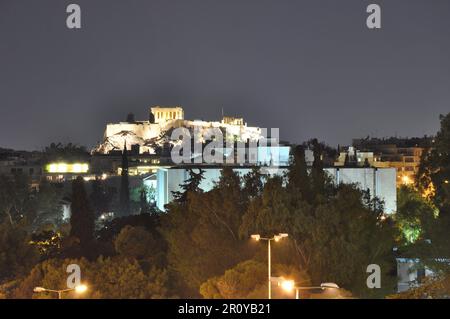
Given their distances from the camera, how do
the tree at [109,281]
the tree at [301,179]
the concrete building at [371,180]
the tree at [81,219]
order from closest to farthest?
the tree at [109,281]
the tree at [301,179]
the tree at [81,219]
the concrete building at [371,180]

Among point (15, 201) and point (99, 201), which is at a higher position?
point (15, 201)

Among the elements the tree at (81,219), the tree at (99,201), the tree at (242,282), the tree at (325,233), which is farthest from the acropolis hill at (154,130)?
the tree at (242,282)

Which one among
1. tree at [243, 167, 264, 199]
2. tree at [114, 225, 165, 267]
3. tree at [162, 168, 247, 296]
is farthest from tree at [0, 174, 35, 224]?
tree at [243, 167, 264, 199]

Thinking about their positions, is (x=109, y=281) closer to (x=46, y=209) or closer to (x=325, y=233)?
(x=325, y=233)

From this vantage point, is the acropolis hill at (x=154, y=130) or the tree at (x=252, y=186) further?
the acropolis hill at (x=154, y=130)

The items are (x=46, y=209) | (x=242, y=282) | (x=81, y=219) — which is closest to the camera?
(x=242, y=282)

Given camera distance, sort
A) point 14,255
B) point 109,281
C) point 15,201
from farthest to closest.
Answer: point 15,201
point 14,255
point 109,281

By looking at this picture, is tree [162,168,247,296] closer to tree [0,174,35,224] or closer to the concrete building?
the concrete building

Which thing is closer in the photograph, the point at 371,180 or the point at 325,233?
the point at 325,233

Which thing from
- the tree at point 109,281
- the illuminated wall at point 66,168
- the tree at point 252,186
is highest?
the illuminated wall at point 66,168

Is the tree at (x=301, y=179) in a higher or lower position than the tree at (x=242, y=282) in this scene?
higher

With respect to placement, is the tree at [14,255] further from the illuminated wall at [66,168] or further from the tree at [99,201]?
the illuminated wall at [66,168]

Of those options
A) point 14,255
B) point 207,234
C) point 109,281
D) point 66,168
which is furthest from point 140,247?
point 66,168
